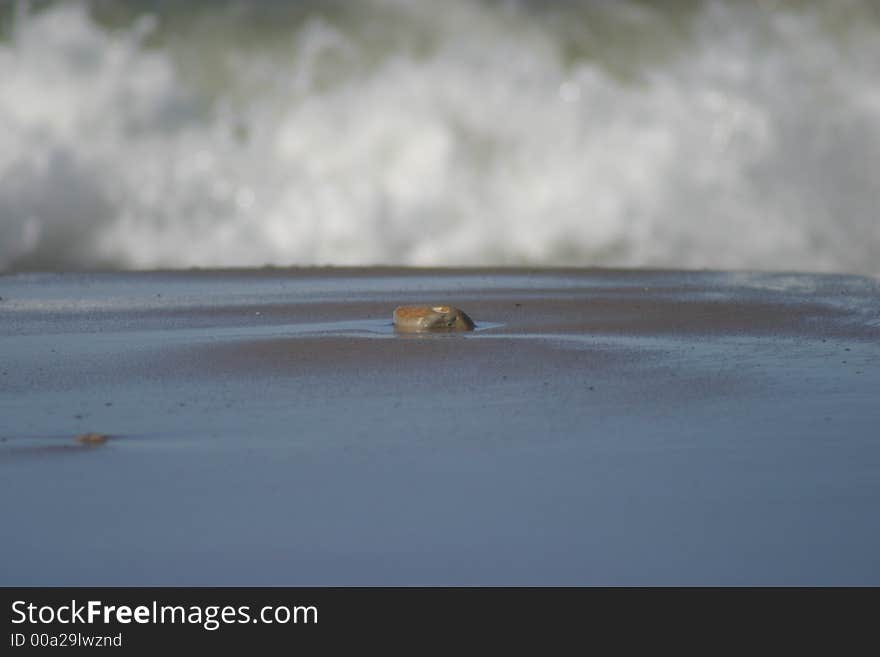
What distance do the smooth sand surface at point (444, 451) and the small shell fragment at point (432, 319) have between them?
0.78 ft

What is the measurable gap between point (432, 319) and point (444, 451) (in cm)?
455

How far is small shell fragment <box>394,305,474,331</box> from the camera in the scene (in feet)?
36.6

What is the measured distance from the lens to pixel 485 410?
7.73 meters

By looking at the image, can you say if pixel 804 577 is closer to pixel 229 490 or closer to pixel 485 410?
pixel 229 490

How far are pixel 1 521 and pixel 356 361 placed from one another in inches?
172

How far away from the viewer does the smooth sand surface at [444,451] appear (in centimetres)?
498
